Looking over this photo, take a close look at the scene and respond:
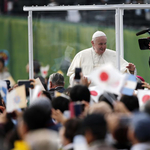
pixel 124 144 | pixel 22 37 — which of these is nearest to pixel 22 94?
pixel 124 144

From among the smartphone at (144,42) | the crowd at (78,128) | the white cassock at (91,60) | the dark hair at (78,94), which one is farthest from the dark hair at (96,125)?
the white cassock at (91,60)

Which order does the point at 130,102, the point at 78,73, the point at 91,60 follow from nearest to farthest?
1. the point at 130,102
2. the point at 78,73
3. the point at 91,60

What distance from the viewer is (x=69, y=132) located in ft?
15.5

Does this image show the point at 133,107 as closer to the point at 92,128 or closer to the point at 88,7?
the point at 92,128

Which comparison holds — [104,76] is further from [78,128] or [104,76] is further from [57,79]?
[57,79]

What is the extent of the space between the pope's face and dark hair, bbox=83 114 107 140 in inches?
166

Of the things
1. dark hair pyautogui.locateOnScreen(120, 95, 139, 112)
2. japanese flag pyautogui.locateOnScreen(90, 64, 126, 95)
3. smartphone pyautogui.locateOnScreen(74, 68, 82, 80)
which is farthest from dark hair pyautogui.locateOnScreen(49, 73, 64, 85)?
japanese flag pyautogui.locateOnScreen(90, 64, 126, 95)

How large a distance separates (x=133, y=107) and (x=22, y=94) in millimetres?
1113

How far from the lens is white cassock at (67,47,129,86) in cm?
877

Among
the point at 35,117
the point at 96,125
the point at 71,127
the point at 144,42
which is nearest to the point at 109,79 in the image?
the point at 71,127

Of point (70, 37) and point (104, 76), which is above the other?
point (70, 37)

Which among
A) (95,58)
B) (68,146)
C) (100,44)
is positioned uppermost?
(100,44)

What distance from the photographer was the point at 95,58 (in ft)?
29.2

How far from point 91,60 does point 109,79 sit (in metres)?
3.52
